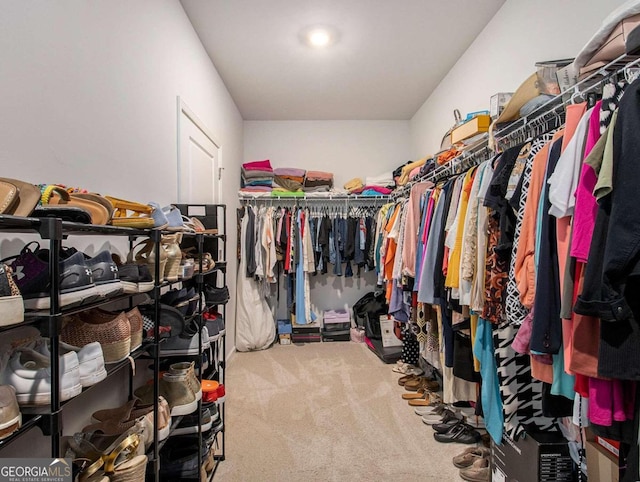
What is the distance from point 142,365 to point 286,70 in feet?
8.50

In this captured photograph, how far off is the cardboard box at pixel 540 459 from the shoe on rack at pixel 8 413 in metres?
1.64

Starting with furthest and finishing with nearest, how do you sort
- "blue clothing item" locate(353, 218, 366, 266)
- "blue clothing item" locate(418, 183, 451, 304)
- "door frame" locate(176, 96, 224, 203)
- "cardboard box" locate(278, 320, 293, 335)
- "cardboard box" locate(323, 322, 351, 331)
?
"cardboard box" locate(323, 322, 351, 331) → "cardboard box" locate(278, 320, 293, 335) → "blue clothing item" locate(353, 218, 366, 266) → "door frame" locate(176, 96, 224, 203) → "blue clothing item" locate(418, 183, 451, 304)

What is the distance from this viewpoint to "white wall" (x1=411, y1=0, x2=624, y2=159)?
171 centimetres

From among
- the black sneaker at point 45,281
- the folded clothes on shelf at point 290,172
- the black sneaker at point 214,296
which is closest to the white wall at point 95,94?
the black sneaker at point 45,281

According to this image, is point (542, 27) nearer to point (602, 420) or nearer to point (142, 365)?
point (602, 420)

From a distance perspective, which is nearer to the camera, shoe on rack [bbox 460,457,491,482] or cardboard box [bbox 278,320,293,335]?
shoe on rack [bbox 460,457,491,482]

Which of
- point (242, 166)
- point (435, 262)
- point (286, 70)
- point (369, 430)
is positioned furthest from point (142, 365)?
point (242, 166)

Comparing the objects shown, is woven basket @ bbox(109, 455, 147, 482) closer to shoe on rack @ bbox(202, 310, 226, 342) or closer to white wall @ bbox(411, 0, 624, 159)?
shoe on rack @ bbox(202, 310, 226, 342)

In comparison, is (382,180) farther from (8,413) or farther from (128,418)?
(8,413)

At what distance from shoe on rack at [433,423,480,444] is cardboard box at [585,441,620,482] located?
0.93m

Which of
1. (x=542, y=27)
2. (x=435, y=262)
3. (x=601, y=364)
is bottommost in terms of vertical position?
(x=601, y=364)

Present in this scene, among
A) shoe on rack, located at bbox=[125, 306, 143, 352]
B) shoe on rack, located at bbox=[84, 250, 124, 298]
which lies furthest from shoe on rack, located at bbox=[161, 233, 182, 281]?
shoe on rack, located at bbox=[84, 250, 124, 298]

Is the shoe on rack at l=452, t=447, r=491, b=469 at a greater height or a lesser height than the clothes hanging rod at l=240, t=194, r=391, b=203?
lesser

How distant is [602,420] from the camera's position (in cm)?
88
